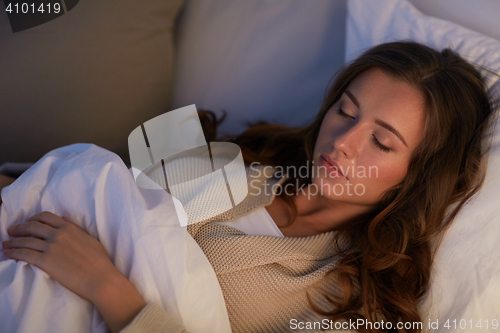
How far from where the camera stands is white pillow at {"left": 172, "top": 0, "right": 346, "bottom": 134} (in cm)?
113

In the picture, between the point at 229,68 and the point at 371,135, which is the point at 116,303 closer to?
the point at 371,135

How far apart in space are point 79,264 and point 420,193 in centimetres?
72

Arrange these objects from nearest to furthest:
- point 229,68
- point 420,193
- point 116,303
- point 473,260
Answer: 1. point 116,303
2. point 473,260
3. point 420,193
4. point 229,68

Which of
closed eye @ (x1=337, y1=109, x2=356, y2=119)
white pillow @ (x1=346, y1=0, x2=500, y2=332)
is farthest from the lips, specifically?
white pillow @ (x1=346, y1=0, x2=500, y2=332)

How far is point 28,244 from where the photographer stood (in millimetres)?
633

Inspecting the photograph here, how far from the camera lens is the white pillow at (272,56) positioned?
3.70 ft

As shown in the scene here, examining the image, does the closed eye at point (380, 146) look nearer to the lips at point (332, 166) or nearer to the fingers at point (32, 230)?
the lips at point (332, 166)

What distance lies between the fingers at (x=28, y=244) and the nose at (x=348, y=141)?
2.00 feet

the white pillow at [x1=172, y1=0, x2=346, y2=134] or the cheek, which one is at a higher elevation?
the white pillow at [x1=172, y1=0, x2=346, y2=134]

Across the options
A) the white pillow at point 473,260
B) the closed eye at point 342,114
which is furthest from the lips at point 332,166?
the white pillow at point 473,260

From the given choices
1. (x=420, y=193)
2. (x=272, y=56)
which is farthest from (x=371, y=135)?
(x=272, y=56)

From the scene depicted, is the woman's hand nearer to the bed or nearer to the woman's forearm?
the woman's forearm

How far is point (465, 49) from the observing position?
0.85 m

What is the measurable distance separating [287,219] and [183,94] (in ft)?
1.50
